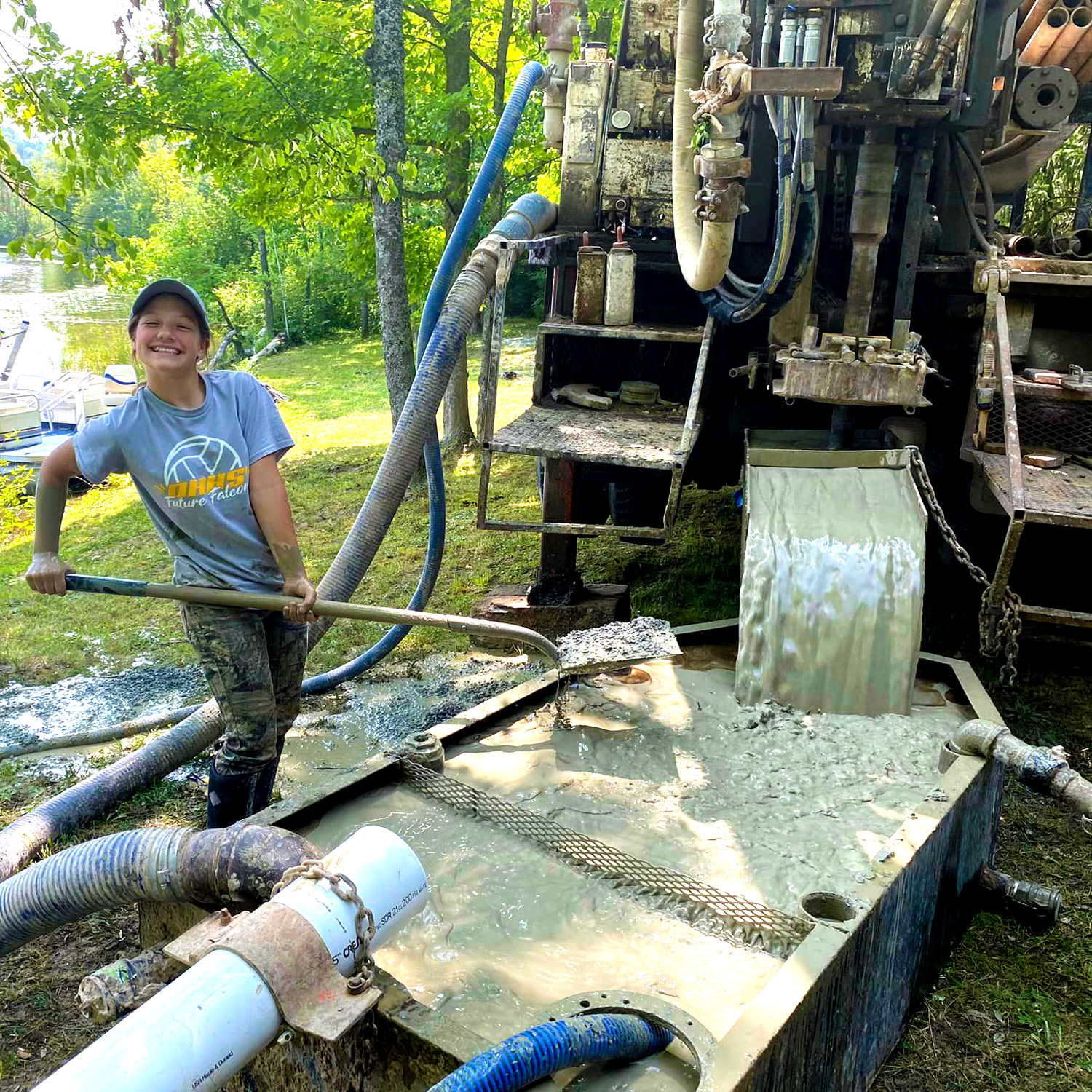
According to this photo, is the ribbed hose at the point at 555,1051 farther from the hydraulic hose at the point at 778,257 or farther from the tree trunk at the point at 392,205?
the tree trunk at the point at 392,205

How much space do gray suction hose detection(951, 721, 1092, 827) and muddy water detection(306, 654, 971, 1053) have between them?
0.81 ft

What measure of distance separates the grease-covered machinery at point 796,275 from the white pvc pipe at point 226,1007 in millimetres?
2658

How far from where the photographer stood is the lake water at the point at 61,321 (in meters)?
26.9

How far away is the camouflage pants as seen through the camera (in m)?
3.47

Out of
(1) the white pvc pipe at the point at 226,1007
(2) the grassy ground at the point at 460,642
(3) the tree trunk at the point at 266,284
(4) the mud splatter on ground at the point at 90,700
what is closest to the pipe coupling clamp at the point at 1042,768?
(2) the grassy ground at the point at 460,642

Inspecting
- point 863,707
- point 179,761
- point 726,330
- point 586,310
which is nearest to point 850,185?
point 726,330

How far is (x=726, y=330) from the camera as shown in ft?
21.8

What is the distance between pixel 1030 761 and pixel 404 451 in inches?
114

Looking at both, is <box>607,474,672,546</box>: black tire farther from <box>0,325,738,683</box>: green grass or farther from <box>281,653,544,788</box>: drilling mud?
<box>281,653,544,788</box>: drilling mud

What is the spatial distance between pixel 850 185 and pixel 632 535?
278 centimetres

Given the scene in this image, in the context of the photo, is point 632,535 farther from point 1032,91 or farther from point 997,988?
point 1032,91

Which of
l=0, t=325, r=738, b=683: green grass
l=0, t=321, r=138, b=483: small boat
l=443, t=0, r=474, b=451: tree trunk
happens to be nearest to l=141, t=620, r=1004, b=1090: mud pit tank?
l=0, t=325, r=738, b=683: green grass

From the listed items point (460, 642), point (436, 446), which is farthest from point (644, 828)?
point (460, 642)

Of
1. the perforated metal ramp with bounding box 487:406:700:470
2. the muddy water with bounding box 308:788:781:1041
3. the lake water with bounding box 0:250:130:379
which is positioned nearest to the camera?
the muddy water with bounding box 308:788:781:1041
